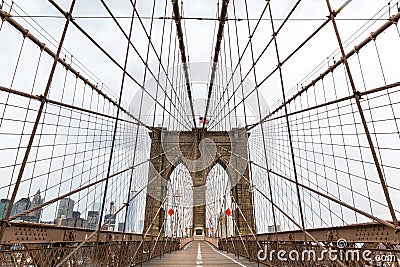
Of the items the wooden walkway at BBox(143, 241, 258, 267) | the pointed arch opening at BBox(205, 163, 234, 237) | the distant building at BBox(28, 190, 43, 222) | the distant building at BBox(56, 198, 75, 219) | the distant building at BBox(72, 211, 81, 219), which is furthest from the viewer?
the pointed arch opening at BBox(205, 163, 234, 237)

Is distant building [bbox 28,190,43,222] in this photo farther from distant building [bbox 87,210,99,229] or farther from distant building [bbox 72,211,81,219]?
distant building [bbox 87,210,99,229]

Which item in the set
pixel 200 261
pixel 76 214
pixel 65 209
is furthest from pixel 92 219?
pixel 200 261

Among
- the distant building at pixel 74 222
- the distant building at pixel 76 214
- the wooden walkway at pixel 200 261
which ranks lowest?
the wooden walkway at pixel 200 261

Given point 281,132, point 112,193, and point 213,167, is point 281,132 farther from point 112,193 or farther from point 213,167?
point 213,167

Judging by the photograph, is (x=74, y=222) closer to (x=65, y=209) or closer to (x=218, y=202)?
(x=65, y=209)

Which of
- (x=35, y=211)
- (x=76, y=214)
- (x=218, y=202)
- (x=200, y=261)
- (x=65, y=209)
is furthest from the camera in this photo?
(x=218, y=202)

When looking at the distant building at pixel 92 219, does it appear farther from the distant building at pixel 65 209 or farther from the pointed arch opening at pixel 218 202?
the pointed arch opening at pixel 218 202

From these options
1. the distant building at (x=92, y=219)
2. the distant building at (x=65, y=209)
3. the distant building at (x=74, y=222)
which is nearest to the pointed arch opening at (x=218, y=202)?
the distant building at (x=92, y=219)

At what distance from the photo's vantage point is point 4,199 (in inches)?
149

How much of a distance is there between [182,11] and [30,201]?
20.8 ft

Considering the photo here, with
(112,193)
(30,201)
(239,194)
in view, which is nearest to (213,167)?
(239,194)

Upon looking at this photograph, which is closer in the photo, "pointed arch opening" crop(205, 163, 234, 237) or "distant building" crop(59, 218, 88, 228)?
"distant building" crop(59, 218, 88, 228)

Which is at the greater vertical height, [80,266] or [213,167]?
[213,167]

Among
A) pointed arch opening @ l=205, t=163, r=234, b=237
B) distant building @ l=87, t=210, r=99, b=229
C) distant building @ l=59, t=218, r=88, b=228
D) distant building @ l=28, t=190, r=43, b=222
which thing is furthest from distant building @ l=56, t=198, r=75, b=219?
pointed arch opening @ l=205, t=163, r=234, b=237
